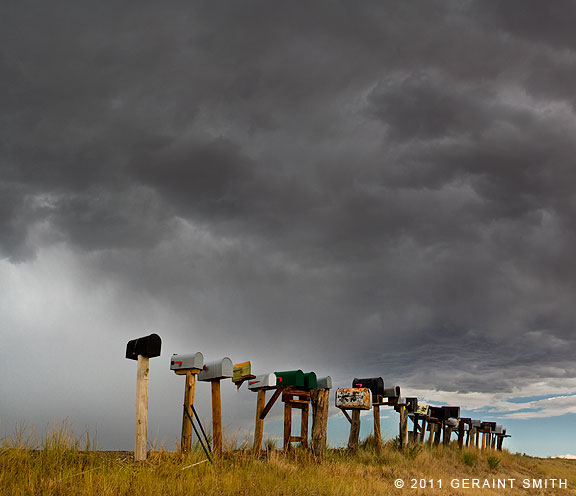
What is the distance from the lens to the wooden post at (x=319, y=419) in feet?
41.3

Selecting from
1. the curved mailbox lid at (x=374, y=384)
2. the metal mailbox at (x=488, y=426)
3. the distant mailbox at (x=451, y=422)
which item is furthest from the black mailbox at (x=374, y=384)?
the metal mailbox at (x=488, y=426)

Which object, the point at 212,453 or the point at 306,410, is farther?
the point at 306,410

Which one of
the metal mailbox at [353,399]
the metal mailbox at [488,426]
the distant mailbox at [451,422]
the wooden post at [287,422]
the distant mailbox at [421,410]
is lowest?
the metal mailbox at [488,426]

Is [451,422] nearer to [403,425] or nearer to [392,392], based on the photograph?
[403,425]

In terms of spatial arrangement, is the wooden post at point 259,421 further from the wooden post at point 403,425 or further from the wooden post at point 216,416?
the wooden post at point 403,425

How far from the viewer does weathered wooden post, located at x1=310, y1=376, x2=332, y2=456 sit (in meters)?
12.6

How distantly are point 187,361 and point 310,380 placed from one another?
410 cm

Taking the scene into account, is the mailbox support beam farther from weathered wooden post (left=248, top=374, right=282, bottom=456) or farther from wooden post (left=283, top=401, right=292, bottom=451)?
wooden post (left=283, top=401, right=292, bottom=451)

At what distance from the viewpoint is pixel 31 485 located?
6430mm

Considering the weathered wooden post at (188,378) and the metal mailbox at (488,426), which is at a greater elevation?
the weathered wooden post at (188,378)

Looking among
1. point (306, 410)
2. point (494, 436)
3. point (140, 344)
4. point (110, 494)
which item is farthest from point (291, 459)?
point (494, 436)

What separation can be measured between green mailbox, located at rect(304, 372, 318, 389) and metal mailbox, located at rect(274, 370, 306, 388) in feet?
1.12

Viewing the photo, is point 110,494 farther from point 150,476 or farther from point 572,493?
point 572,493

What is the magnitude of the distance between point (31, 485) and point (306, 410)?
28.0 ft
